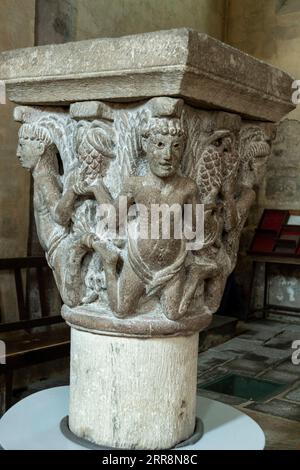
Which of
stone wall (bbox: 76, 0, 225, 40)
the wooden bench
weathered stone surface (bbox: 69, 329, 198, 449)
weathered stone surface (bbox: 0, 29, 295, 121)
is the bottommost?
the wooden bench

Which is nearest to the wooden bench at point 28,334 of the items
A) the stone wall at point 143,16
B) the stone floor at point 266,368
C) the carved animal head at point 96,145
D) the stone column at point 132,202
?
the stone floor at point 266,368

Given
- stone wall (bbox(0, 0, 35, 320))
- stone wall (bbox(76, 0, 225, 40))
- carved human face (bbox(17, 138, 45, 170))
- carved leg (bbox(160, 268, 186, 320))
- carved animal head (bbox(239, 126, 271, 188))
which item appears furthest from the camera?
stone wall (bbox(76, 0, 225, 40))

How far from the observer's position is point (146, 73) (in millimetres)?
1448

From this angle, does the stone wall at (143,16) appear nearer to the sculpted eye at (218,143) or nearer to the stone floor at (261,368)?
the stone floor at (261,368)

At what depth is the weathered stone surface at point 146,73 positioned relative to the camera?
142 centimetres

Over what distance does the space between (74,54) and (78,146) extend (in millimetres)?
263

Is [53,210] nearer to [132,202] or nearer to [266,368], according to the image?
[132,202]

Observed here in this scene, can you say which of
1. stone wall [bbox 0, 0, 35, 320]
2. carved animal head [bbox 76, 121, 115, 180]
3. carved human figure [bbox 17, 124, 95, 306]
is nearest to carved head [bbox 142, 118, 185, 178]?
carved animal head [bbox 76, 121, 115, 180]

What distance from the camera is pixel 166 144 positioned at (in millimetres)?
1503

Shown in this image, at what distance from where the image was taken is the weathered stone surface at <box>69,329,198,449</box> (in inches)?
65.8

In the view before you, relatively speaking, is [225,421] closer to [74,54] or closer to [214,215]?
[214,215]

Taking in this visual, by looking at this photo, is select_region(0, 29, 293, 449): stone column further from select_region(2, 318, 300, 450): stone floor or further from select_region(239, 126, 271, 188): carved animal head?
select_region(2, 318, 300, 450): stone floor

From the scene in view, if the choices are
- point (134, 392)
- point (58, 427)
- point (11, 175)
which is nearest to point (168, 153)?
point (134, 392)

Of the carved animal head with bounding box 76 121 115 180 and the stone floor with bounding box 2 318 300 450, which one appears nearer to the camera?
the carved animal head with bounding box 76 121 115 180
